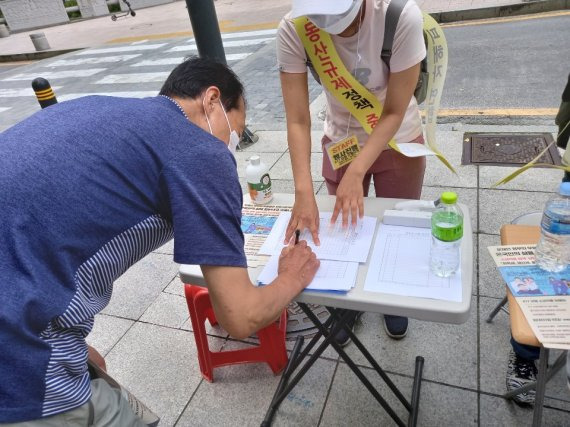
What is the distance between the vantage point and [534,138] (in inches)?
146

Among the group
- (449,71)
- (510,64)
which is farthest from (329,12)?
(510,64)

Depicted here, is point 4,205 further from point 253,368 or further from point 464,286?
point 253,368

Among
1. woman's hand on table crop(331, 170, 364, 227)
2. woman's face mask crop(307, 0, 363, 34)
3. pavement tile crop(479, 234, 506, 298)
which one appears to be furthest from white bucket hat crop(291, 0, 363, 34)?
pavement tile crop(479, 234, 506, 298)

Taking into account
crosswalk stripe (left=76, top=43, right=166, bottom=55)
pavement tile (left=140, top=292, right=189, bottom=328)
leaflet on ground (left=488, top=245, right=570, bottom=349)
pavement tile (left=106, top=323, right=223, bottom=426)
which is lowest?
crosswalk stripe (left=76, top=43, right=166, bottom=55)

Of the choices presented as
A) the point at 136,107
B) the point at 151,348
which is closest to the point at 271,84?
the point at 151,348

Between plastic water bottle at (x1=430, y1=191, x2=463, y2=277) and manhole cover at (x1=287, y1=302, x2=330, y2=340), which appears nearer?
plastic water bottle at (x1=430, y1=191, x2=463, y2=277)

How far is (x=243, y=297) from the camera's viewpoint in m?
1.10

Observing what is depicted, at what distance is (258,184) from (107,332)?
1.42 metres

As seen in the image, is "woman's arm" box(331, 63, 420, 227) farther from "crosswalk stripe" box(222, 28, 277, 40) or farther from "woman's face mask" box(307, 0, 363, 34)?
"crosswalk stripe" box(222, 28, 277, 40)

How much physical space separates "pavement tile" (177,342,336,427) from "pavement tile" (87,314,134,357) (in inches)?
→ 26.6

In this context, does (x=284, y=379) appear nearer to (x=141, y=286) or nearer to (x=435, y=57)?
(x=141, y=286)

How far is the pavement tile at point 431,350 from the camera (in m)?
1.98

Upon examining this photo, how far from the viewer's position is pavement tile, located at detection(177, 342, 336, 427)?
1.93 m

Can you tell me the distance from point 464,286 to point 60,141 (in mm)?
1141
